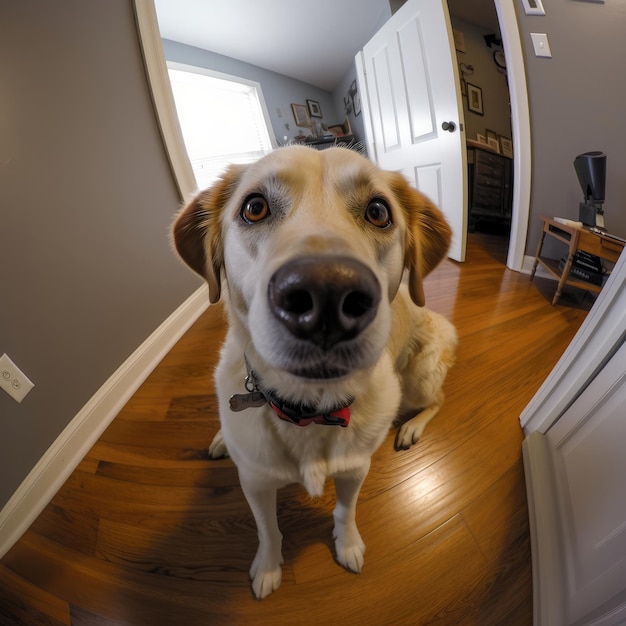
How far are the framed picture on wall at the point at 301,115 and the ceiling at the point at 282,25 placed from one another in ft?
1.80

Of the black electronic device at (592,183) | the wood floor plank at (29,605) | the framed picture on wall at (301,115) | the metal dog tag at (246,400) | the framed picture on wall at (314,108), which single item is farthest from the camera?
the framed picture on wall at (314,108)

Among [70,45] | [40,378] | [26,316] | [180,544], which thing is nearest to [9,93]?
[70,45]

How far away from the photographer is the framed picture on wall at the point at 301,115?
4.71 metres

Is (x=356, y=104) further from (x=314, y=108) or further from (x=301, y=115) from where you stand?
(x=301, y=115)

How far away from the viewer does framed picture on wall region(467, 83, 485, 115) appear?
11.6 ft

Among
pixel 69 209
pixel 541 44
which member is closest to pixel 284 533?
pixel 69 209

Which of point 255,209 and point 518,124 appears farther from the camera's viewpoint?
point 518,124

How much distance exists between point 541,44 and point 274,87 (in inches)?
147

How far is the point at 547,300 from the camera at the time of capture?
2045 mm

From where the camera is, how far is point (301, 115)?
189 inches

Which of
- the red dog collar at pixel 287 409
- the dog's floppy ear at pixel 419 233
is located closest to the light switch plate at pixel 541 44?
the dog's floppy ear at pixel 419 233

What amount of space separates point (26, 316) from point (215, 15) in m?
3.68

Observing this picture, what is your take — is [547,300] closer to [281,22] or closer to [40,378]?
[40,378]

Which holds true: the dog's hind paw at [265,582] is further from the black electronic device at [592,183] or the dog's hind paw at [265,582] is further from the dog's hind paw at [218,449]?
the black electronic device at [592,183]
